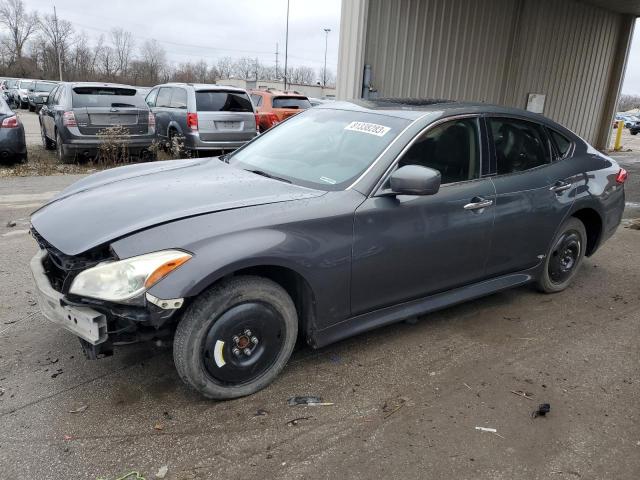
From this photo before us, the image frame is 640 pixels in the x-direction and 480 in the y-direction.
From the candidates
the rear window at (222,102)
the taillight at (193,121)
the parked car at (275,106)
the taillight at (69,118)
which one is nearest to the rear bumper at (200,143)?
the taillight at (193,121)

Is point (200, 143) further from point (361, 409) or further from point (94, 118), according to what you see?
point (361, 409)

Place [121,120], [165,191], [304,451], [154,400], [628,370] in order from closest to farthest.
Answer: [304,451]
[154,400]
[165,191]
[628,370]
[121,120]

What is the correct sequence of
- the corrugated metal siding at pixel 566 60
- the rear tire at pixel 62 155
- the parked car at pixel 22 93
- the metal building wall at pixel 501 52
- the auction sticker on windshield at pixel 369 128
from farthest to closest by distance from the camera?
1. the parked car at pixel 22 93
2. the corrugated metal siding at pixel 566 60
3. the rear tire at pixel 62 155
4. the metal building wall at pixel 501 52
5. the auction sticker on windshield at pixel 369 128

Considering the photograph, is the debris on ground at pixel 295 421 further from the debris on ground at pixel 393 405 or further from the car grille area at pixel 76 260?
the car grille area at pixel 76 260

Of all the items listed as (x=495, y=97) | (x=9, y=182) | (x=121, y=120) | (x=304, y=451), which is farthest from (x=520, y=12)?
(x=304, y=451)

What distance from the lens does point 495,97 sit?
11.6 m

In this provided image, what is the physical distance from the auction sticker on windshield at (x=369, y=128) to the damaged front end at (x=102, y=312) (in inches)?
67.8

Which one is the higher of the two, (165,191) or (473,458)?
(165,191)

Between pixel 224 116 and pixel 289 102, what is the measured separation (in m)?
3.86

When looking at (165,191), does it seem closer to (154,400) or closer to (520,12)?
(154,400)

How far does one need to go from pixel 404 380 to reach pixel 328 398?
1.69ft

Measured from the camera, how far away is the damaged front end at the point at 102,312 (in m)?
2.45

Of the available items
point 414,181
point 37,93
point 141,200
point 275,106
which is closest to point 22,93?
point 37,93

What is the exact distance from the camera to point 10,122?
9.16m
